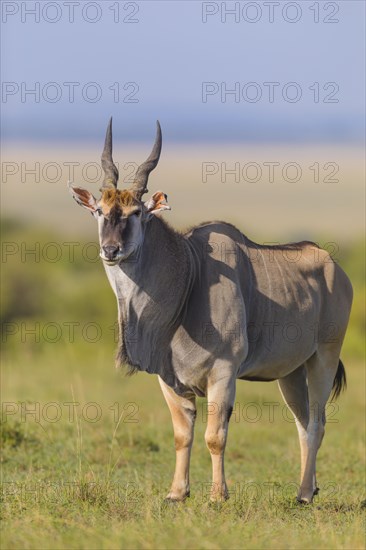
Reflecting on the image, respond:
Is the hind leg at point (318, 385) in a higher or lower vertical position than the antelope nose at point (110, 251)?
lower

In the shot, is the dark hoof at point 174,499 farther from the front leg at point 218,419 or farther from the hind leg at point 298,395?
the hind leg at point 298,395

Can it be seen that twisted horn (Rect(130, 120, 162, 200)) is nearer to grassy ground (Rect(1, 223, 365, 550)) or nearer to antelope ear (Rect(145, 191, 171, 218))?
antelope ear (Rect(145, 191, 171, 218))

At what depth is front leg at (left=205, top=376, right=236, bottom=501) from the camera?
23.7 feet

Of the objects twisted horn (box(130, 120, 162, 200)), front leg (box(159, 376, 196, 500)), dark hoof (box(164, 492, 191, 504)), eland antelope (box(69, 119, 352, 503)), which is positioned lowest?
dark hoof (box(164, 492, 191, 504))

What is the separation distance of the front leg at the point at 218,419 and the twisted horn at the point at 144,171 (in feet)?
4.01

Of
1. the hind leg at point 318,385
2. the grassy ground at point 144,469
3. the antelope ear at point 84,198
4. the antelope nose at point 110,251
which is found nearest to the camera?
the grassy ground at point 144,469

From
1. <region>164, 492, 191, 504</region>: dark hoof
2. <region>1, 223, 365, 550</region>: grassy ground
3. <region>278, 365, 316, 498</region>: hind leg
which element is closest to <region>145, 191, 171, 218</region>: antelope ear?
<region>1, 223, 365, 550</region>: grassy ground

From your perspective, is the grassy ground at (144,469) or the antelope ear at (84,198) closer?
the grassy ground at (144,469)

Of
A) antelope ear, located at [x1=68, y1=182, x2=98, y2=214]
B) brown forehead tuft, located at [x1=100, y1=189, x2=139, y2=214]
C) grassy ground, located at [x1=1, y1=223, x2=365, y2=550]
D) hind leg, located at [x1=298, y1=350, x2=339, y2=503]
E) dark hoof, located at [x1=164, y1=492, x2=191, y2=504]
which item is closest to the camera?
grassy ground, located at [x1=1, y1=223, x2=365, y2=550]

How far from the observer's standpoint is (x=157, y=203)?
705 cm

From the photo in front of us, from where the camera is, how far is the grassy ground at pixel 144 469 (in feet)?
19.0

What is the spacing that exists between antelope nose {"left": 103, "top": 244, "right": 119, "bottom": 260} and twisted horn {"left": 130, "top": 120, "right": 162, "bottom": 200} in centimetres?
50

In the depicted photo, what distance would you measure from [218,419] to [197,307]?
683 mm

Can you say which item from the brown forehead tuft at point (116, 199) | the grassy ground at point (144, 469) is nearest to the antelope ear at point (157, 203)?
the brown forehead tuft at point (116, 199)
